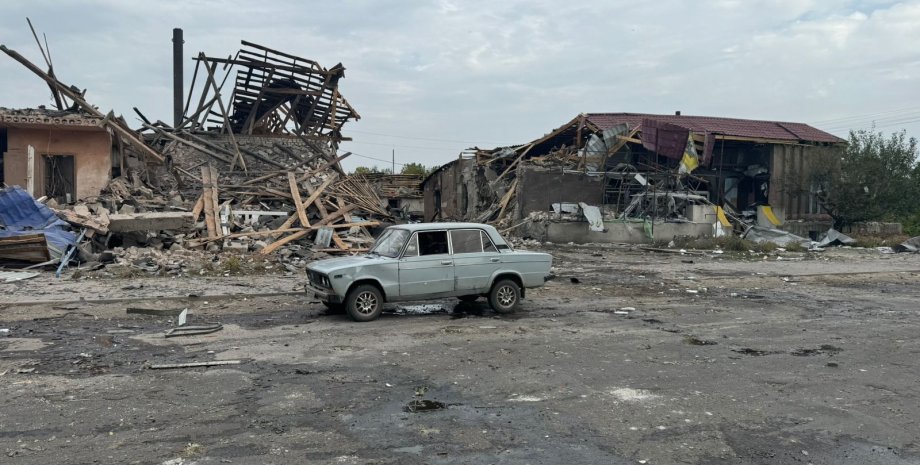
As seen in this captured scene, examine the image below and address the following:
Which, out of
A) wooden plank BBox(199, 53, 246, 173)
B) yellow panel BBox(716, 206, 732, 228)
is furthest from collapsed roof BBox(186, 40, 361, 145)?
yellow panel BBox(716, 206, 732, 228)

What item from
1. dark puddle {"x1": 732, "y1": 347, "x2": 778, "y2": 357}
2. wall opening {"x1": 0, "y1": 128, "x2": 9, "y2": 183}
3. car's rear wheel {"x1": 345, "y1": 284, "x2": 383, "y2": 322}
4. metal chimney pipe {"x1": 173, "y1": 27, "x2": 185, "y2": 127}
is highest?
metal chimney pipe {"x1": 173, "y1": 27, "x2": 185, "y2": 127}

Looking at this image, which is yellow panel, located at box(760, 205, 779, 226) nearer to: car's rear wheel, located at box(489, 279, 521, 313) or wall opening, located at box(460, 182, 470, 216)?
wall opening, located at box(460, 182, 470, 216)

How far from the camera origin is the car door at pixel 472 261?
32.3 ft

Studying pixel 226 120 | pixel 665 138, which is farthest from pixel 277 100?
pixel 665 138

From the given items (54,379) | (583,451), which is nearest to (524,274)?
(583,451)

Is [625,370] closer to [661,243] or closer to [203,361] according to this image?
[203,361]

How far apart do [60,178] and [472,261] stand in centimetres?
1612

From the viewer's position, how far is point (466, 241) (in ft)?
33.0

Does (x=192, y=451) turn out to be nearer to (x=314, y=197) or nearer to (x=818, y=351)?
(x=818, y=351)

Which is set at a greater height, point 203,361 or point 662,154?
point 662,154

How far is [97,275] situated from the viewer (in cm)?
1389

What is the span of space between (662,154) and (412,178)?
22.2m

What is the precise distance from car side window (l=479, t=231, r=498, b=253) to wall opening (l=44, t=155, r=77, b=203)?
15.4 metres

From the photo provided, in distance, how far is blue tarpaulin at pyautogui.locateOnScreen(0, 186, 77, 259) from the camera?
14.9 m
